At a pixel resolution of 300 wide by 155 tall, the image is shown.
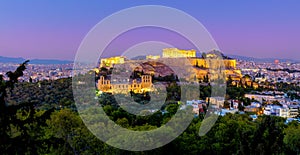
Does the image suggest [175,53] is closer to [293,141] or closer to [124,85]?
[124,85]

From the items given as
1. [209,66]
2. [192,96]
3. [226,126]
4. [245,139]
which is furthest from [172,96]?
[209,66]

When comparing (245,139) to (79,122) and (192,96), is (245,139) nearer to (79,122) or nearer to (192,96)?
(79,122)

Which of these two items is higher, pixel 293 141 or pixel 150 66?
pixel 150 66

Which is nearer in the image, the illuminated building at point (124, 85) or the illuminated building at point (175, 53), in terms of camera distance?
the illuminated building at point (124, 85)

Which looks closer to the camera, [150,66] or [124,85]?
[124,85]

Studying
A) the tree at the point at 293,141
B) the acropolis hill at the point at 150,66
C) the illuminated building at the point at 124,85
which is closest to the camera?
the tree at the point at 293,141

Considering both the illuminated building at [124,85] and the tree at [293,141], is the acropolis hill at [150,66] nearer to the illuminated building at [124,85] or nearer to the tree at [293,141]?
the illuminated building at [124,85]

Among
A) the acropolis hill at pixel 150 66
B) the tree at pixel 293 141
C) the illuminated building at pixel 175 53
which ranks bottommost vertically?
the tree at pixel 293 141

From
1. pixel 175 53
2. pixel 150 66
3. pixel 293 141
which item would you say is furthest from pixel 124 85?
pixel 175 53

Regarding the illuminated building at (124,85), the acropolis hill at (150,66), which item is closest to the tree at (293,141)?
the illuminated building at (124,85)

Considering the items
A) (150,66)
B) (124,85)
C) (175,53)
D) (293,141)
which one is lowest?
(293,141)

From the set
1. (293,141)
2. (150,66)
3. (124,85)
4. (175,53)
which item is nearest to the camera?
(293,141)
